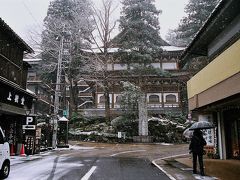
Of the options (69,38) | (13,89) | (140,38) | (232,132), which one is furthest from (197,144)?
(69,38)

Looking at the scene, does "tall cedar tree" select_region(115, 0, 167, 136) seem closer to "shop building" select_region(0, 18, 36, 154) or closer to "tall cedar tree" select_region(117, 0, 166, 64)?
"tall cedar tree" select_region(117, 0, 166, 64)

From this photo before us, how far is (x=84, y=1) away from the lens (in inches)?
1732

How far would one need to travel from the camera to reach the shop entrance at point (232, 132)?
1620 centimetres

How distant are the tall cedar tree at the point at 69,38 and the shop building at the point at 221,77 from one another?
2378 cm

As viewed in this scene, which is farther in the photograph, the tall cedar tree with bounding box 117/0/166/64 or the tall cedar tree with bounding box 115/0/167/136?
the tall cedar tree with bounding box 117/0/166/64

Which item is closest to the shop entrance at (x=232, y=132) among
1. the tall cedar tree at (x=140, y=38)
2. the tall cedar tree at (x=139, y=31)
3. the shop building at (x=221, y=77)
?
the shop building at (x=221, y=77)

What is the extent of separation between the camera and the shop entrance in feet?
53.2

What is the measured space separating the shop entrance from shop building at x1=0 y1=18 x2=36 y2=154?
13.3 meters

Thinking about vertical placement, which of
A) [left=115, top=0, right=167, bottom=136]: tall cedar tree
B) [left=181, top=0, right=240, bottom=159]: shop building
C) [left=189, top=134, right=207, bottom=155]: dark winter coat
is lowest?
[left=189, top=134, right=207, bottom=155]: dark winter coat

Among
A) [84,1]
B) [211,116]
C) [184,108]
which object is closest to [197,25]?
[184,108]

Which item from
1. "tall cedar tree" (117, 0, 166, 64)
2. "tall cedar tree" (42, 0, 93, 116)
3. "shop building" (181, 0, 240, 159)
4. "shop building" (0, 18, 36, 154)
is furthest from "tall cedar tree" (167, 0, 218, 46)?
"shop building" (0, 18, 36, 154)

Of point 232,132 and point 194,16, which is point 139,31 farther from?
point 232,132

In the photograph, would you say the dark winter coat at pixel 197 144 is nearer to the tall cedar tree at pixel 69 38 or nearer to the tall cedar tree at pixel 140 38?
the tall cedar tree at pixel 140 38

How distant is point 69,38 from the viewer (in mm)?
40250
